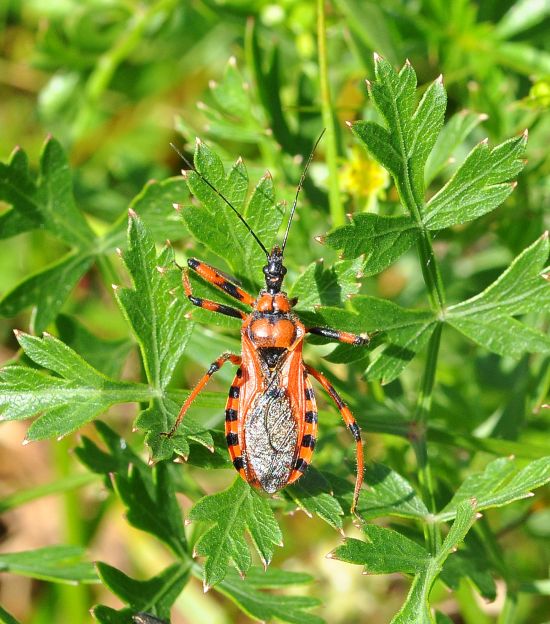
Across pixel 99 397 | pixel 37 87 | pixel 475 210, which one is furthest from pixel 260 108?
pixel 37 87

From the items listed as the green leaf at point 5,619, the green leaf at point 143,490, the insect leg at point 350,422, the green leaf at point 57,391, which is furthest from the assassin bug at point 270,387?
the green leaf at point 5,619

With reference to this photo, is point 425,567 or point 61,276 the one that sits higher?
point 61,276

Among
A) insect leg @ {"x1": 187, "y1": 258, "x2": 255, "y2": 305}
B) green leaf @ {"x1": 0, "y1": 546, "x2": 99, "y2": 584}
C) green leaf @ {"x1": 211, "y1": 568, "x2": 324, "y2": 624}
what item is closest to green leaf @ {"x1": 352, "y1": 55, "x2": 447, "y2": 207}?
insect leg @ {"x1": 187, "y1": 258, "x2": 255, "y2": 305}

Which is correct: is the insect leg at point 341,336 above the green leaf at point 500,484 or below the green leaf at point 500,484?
above

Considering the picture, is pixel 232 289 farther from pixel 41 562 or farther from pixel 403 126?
pixel 41 562

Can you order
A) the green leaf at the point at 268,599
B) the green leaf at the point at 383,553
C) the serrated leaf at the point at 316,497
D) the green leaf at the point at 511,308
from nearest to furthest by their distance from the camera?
the green leaf at the point at 383,553
the serrated leaf at the point at 316,497
the green leaf at the point at 511,308
the green leaf at the point at 268,599

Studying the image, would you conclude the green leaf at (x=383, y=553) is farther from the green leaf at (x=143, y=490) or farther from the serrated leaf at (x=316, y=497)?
the green leaf at (x=143, y=490)

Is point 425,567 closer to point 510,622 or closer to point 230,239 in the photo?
point 510,622
